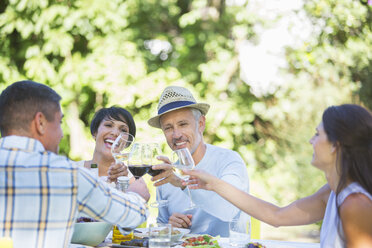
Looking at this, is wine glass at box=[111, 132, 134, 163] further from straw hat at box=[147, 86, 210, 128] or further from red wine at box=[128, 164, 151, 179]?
straw hat at box=[147, 86, 210, 128]

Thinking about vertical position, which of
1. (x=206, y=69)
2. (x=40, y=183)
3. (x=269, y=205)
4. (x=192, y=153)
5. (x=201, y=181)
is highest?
(x=206, y=69)

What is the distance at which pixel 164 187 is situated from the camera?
335 cm

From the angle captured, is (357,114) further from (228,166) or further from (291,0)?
(291,0)

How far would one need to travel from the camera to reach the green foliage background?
615 centimetres

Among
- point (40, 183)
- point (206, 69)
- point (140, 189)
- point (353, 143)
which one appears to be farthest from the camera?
point (206, 69)

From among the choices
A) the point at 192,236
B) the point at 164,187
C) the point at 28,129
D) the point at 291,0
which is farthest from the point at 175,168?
the point at 291,0

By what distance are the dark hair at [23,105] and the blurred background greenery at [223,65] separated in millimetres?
4270

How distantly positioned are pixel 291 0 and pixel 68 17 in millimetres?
3302

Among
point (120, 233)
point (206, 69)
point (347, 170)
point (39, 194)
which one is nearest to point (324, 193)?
point (347, 170)

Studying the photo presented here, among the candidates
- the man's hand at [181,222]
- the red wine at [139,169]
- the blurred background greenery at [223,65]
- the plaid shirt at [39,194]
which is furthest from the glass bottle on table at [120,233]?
the blurred background greenery at [223,65]

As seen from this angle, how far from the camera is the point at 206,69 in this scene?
20.6 feet

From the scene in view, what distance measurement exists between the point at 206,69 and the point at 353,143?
179 inches

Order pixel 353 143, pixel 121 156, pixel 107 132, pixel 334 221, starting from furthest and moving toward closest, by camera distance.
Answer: pixel 107 132, pixel 121 156, pixel 334 221, pixel 353 143

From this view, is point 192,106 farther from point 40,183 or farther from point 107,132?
point 40,183
